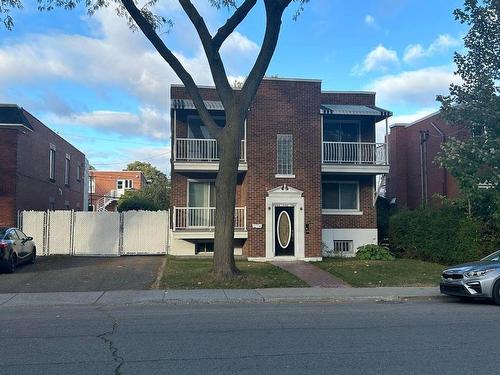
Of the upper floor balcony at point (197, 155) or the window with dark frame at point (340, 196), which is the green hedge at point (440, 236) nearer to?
the window with dark frame at point (340, 196)

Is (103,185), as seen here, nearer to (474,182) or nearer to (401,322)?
(474,182)

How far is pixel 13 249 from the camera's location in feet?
59.0

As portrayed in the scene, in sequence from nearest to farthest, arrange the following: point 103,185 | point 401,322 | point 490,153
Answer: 1. point 401,322
2. point 490,153
3. point 103,185

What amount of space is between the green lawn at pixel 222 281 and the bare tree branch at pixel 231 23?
261 inches

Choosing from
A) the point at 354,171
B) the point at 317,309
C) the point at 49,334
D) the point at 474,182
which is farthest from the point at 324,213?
the point at 49,334

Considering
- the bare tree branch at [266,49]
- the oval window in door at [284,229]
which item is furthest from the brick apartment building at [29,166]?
the bare tree branch at [266,49]

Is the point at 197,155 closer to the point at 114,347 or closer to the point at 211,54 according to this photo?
the point at 211,54

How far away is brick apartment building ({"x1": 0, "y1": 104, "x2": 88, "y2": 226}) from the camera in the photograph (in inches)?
943

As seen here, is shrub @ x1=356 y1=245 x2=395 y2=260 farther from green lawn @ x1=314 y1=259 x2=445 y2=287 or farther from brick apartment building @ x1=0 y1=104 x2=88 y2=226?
brick apartment building @ x1=0 y1=104 x2=88 y2=226

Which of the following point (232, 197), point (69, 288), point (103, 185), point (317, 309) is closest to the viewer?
point (317, 309)

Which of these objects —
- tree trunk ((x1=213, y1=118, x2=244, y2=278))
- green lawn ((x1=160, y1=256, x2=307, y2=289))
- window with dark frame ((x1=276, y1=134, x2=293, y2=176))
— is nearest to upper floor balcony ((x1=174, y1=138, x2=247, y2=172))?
window with dark frame ((x1=276, y1=134, x2=293, y2=176))

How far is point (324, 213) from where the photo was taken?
957 inches

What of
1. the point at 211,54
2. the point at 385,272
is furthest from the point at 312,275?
the point at 211,54

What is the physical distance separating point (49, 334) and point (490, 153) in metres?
14.8
